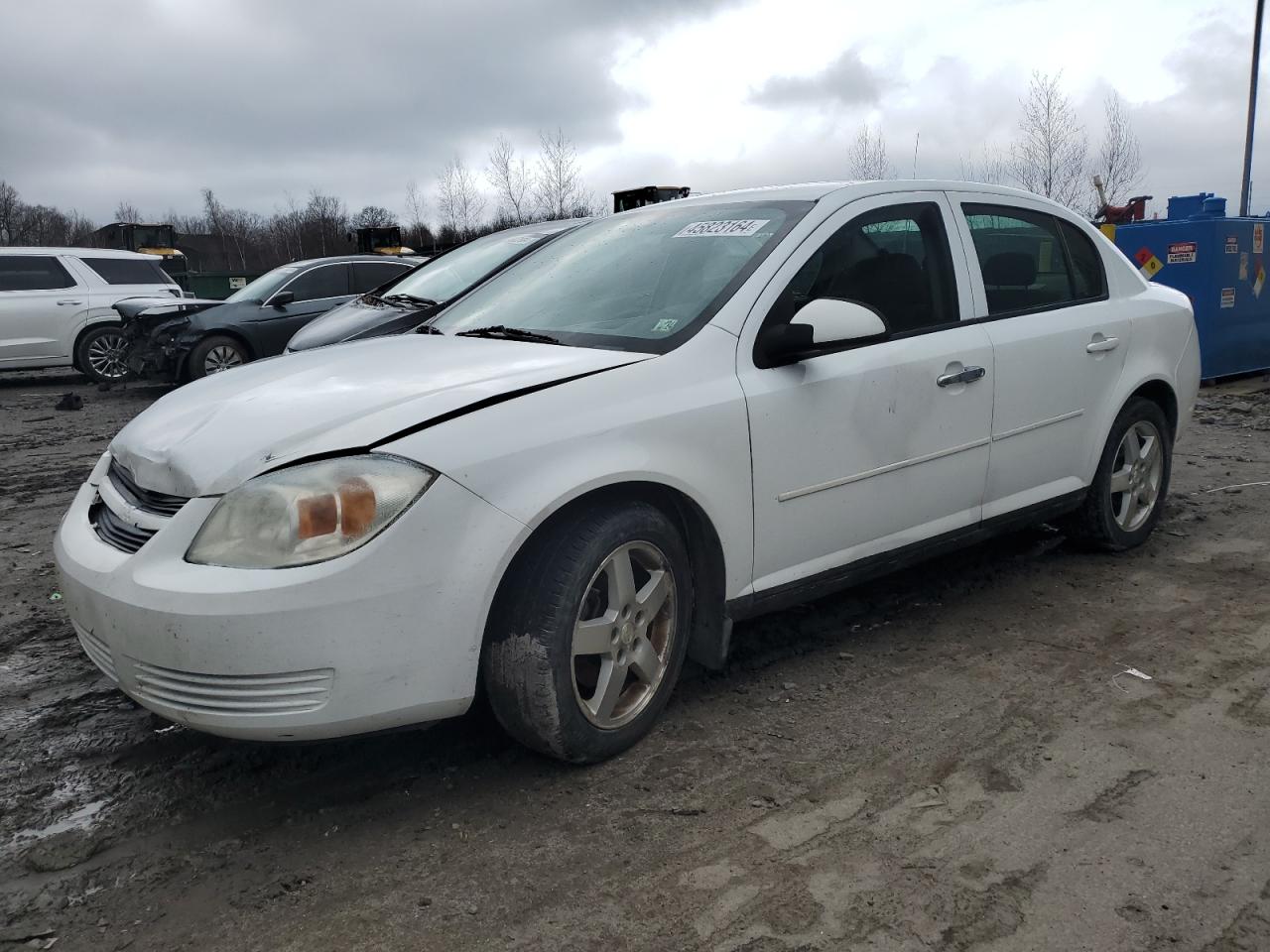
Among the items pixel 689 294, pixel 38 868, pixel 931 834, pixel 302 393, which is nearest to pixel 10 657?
pixel 38 868

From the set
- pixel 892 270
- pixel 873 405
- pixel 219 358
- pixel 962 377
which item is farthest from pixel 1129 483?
pixel 219 358

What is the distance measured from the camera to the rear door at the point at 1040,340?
13.3 ft

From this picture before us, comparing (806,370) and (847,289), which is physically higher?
(847,289)

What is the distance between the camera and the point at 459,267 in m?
8.12

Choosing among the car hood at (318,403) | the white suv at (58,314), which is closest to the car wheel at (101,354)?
the white suv at (58,314)

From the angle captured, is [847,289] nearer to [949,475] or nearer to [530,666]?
[949,475]

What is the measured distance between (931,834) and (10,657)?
3.37m

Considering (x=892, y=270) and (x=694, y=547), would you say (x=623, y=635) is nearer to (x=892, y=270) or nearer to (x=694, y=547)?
(x=694, y=547)

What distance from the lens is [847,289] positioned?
3.65 metres

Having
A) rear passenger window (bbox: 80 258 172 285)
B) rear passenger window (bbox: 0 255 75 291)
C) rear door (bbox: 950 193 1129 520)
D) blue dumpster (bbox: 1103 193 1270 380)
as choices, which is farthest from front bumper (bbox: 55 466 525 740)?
rear passenger window (bbox: 80 258 172 285)

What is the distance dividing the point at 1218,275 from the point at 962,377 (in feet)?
28.3

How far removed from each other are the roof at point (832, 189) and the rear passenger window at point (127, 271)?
12263 millimetres

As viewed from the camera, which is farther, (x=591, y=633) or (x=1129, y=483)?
(x=1129, y=483)

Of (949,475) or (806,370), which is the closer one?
(806,370)
